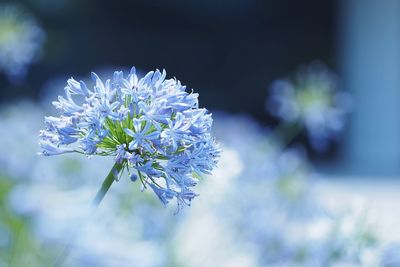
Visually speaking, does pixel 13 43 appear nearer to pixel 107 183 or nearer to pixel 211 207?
pixel 211 207

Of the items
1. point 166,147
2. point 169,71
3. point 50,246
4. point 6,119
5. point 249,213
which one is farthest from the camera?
point 169,71

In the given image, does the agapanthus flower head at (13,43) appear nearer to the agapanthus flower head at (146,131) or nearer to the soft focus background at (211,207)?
the soft focus background at (211,207)

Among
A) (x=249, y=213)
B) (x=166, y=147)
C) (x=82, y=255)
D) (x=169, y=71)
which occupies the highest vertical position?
(x=169, y=71)

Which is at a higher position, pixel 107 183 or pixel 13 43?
pixel 13 43

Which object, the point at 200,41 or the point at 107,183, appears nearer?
the point at 107,183

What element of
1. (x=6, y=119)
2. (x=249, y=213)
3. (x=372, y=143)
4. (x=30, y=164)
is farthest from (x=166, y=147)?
(x=372, y=143)

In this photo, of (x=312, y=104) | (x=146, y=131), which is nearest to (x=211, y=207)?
(x=312, y=104)

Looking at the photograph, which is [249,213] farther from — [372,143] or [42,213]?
[372,143]

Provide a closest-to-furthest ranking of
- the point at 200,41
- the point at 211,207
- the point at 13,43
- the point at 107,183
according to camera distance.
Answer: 1. the point at 107,183
2. the point at 211,207
3. the point at 13,43
4. the point at 200,41
